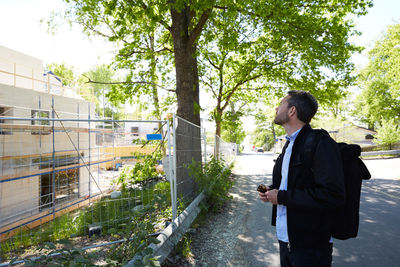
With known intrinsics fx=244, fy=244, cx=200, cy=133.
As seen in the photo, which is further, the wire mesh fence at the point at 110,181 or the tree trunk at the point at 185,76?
the tree trunk at the point at 185,76

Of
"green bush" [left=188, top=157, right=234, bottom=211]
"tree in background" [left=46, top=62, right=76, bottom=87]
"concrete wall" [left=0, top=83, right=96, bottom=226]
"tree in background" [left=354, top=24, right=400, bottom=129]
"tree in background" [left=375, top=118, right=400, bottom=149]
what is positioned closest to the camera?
"green bush" [left=188, top=157, right=234, bottom=211]

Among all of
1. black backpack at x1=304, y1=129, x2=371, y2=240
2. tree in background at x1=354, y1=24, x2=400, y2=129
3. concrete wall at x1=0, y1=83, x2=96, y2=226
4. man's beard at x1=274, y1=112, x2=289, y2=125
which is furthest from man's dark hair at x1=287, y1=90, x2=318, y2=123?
tree in background at x1=354, y1=24, x2=400, y2=129

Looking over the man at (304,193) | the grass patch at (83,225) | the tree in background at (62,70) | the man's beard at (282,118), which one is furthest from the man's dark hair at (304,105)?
the tree in background at (62,70)

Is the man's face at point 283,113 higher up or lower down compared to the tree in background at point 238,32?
lower down

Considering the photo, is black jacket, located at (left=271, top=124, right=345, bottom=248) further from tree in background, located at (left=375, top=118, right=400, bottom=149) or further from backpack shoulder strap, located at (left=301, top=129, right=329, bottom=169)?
tree in background, located at (left=375, top=118, right=400, bottom=149)

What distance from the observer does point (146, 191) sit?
605 cm

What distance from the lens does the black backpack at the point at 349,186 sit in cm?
191

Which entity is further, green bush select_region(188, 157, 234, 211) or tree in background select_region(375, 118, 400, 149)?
tree in background select_region(375, 118, 400, 149)

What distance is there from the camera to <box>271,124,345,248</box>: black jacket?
1.79 m

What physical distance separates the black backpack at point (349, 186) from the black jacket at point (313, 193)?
0.06 metres

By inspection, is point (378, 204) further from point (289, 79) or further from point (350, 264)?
point (289, 79)

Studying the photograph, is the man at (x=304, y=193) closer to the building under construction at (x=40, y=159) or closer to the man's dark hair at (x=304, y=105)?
the man's dark hair at (x=304, y=105)

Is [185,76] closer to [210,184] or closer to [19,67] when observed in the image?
[210,184]

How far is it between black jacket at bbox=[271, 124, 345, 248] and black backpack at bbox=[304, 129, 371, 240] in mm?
59
